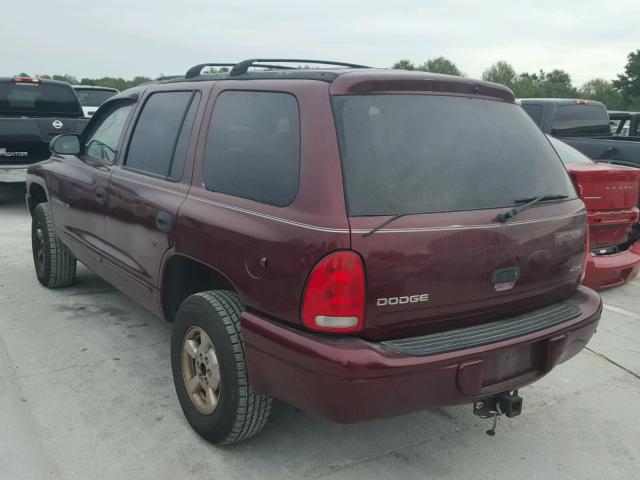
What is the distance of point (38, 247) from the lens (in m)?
5.27

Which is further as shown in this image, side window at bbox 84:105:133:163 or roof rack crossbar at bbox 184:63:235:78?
side window at bbox 84:105:133:163

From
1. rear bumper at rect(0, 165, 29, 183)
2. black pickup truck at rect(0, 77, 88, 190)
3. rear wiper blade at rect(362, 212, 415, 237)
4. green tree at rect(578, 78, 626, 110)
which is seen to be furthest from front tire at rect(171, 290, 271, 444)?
green tree at rect(578, 78, 626, 110)

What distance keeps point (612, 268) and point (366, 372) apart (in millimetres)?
3775

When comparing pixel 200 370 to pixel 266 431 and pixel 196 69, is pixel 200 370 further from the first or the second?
pixel 196 69

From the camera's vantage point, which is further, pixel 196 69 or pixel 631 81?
pixel 631 81

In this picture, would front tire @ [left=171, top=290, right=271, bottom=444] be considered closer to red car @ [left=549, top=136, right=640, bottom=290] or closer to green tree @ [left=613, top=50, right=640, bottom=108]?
red car @ [left=549, top=136, right=640, bottom=290]

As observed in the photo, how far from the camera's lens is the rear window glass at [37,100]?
8906mm

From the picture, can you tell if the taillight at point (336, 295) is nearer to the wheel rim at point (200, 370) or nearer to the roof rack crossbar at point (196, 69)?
the wheel rim at point (200, 370)

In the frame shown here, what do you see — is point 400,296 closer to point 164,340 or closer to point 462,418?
point 462,418

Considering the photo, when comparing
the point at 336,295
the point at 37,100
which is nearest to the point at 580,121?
the point at 336,295

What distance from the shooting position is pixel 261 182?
260cm

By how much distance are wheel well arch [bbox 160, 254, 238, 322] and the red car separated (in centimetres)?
318

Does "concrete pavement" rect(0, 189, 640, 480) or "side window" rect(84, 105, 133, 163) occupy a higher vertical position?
"side window" rect(84, 105, 133, 163)

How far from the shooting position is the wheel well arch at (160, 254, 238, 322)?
3.08 meters
